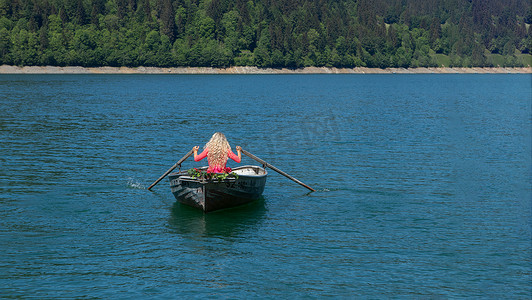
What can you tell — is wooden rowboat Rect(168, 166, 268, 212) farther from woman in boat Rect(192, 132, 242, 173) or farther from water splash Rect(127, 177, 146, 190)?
water splash Rect(127, 177, 146, 190)

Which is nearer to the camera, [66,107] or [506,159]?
[506,159]

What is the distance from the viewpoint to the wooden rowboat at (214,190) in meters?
25.3

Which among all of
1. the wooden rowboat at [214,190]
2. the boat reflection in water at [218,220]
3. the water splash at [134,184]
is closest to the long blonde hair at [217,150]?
the wooden rowboat at [214,190]

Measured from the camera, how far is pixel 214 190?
2548 centimetres

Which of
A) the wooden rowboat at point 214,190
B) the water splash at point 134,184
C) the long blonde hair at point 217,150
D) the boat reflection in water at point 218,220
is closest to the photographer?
the boat reflection in water at point 218,220

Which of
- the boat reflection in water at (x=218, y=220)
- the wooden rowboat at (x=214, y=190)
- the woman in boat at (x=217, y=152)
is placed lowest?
the boat reflection in water at (x=218, y=220)

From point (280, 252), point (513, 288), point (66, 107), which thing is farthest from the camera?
point (66, 107)

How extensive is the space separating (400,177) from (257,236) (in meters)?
14.1

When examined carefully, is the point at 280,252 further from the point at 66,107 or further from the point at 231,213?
the point at 66,107

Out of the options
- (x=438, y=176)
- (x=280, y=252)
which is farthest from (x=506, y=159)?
(x=280, y=252)

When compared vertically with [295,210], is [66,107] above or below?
below

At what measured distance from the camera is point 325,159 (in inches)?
1636

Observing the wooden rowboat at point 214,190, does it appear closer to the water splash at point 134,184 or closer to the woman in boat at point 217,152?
the woman in boat at point 217,152

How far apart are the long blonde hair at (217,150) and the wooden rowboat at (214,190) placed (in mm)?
818
